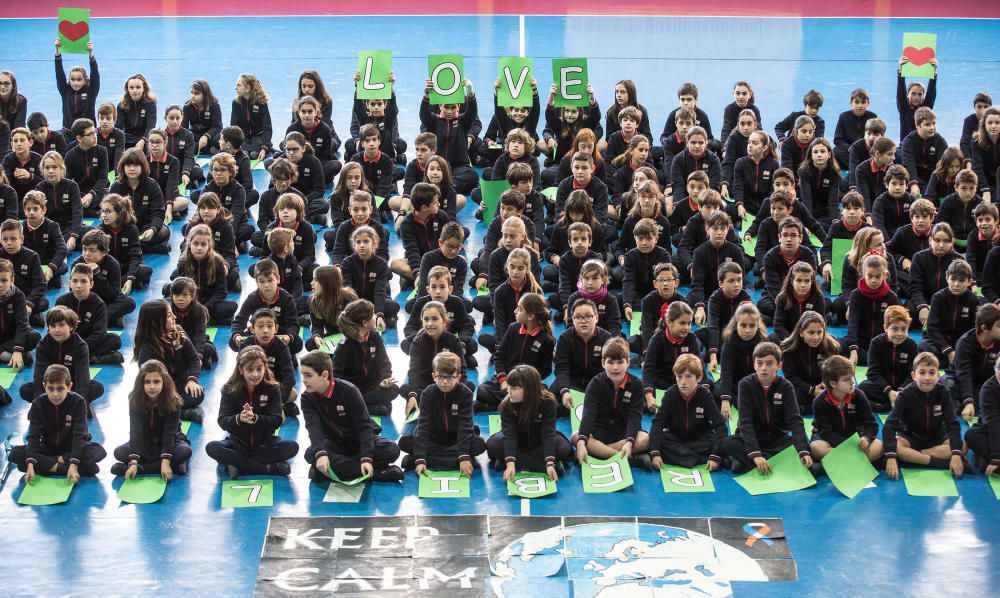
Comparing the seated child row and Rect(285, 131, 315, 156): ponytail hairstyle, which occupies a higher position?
Rect(285, 131, 315, 156): ponytail hairstyle

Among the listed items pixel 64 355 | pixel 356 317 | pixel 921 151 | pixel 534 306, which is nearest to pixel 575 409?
pixel 534 306

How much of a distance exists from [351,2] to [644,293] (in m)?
14.6

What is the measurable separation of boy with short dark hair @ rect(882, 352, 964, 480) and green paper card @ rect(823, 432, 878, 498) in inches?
7.3

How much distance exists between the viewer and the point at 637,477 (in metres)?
9.20

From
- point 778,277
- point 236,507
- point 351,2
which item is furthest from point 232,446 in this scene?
point 351,2

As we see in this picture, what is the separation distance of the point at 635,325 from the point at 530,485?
2751mm

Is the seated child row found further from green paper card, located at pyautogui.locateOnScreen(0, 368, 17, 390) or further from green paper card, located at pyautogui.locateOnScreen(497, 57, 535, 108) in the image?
green paper card, located at pyautogui.locateOnScreen(497, 57, 535, 108)

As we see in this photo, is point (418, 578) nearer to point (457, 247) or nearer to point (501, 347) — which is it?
point (501, 347)

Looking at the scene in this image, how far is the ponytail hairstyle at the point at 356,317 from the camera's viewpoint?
9.84m

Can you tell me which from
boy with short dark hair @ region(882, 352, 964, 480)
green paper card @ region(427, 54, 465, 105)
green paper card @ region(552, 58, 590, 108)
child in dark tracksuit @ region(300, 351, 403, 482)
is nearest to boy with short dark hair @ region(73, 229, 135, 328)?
child in dark tracksuit @ region(300, 351, 403, 482)

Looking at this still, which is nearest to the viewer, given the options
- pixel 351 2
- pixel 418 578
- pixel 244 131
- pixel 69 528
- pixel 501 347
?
pixel 418 578

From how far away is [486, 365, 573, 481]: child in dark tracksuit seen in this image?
904 cm

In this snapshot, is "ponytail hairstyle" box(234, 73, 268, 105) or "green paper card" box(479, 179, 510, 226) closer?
"green paper card" box(479, 179, 510, 226)

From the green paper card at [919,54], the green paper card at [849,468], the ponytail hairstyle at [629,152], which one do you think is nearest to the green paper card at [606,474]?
the green paper card at [849,468]
